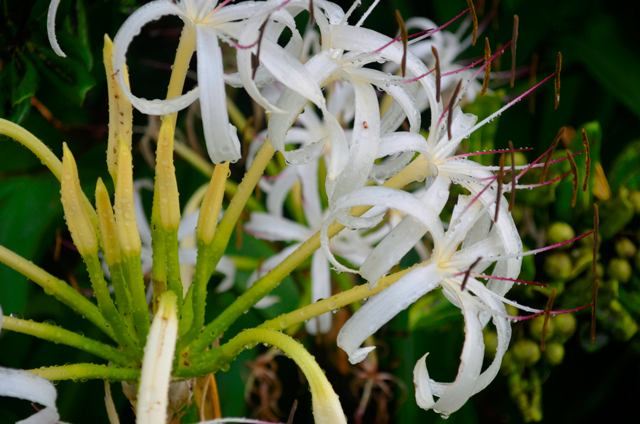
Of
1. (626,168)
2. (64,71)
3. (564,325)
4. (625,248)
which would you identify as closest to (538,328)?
(564,325)

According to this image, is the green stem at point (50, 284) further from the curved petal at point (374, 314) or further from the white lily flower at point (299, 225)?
the white lily flower at point (299, 225)

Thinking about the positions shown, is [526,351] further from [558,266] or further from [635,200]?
[635,200]

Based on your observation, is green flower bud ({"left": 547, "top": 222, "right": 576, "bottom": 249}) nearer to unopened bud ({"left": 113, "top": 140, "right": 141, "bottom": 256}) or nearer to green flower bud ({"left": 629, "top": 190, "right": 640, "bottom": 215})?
→ green flower bud ({"left": 629, "top": 190, "right": 640, "bottom": 215})

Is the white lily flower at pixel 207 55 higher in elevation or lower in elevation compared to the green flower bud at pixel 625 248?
higher

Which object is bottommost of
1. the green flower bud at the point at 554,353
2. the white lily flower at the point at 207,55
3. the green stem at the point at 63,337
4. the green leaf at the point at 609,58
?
the green flower bud at the point at 554,353

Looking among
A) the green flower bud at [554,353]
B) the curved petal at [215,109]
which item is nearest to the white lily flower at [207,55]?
the curved petal at [215,109]

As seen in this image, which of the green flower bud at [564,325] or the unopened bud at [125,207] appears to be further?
the green flower bud at [564,325]

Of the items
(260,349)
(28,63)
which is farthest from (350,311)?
(28,63)

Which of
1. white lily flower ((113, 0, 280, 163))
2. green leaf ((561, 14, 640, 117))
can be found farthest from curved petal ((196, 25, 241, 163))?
green leaf ((561, 14, 640, 117))
